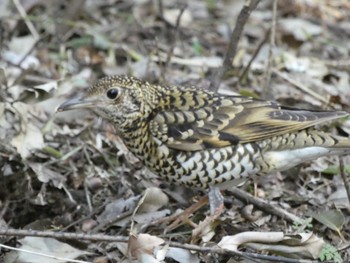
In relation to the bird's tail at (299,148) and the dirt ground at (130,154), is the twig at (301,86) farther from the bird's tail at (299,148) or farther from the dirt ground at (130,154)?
the bird's tail at (299,148)

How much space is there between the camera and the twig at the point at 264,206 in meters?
5.51

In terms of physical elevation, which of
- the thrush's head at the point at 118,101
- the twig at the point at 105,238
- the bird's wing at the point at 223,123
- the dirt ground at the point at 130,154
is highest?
the thrush's head at the point at 118,101

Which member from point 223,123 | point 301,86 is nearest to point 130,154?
point 223,123

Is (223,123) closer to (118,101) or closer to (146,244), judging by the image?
(118,101)

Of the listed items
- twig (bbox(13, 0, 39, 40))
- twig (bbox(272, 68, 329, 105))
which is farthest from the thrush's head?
twig (bbox(13, 0, 39, 40))

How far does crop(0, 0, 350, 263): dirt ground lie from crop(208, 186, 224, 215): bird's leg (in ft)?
0.41

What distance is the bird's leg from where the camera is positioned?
17.8 feet

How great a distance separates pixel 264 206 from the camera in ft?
18.6

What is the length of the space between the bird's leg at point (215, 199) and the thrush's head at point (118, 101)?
0.71 metres

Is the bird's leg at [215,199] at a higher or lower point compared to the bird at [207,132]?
lower

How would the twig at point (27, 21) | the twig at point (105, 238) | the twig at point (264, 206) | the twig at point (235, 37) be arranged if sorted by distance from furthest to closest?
the twig at point (27, 21) < the twig at point (235, 37) < the twig at point (264, 206) < the twig at point (105, 238)

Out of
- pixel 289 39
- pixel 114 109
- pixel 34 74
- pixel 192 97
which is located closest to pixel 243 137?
pixel 192 97

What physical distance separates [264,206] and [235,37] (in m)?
1.43

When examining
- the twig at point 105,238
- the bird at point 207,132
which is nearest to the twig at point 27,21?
the bird at point 207,132
